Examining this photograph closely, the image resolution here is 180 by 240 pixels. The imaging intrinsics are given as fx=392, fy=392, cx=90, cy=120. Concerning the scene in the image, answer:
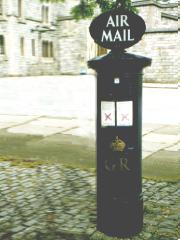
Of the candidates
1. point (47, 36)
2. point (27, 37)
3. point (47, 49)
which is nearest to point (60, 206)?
point (27, 37)

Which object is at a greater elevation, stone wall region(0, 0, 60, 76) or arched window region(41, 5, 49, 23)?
arched window region(41, 5, 49, 23)

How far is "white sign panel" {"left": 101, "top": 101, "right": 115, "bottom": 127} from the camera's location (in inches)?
134

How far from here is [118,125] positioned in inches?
134

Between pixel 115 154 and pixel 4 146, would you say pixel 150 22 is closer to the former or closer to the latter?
pixel 4 146

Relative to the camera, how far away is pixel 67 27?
3359 centimetres

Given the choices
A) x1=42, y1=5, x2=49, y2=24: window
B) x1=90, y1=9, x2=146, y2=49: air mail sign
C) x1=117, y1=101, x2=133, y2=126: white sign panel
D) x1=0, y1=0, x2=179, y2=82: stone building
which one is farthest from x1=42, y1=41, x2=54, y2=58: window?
x1=117, y1=101, x2=133, y2=126: white sign panel

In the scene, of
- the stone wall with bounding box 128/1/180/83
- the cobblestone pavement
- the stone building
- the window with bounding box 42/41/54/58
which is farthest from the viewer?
the window with bounding box 42/41/54/58

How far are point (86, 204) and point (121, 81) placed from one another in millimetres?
1547

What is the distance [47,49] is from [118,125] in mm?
31299

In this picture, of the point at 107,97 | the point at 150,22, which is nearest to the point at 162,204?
the point at 107,97

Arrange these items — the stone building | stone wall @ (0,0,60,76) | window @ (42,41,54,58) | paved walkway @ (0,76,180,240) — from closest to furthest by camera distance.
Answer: paved walkway @ (0,76,180,240) → the stone building → stone wall @ (0,0,60,76) → window @ (42,41,54,58)

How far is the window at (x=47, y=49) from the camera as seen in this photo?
3356 cm

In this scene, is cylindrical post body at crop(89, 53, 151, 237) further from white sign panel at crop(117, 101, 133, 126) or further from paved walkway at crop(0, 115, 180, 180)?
paved walkway at crop(0, 115, 180, 180)

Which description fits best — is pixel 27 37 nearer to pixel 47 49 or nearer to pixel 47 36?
pixel 47 36
